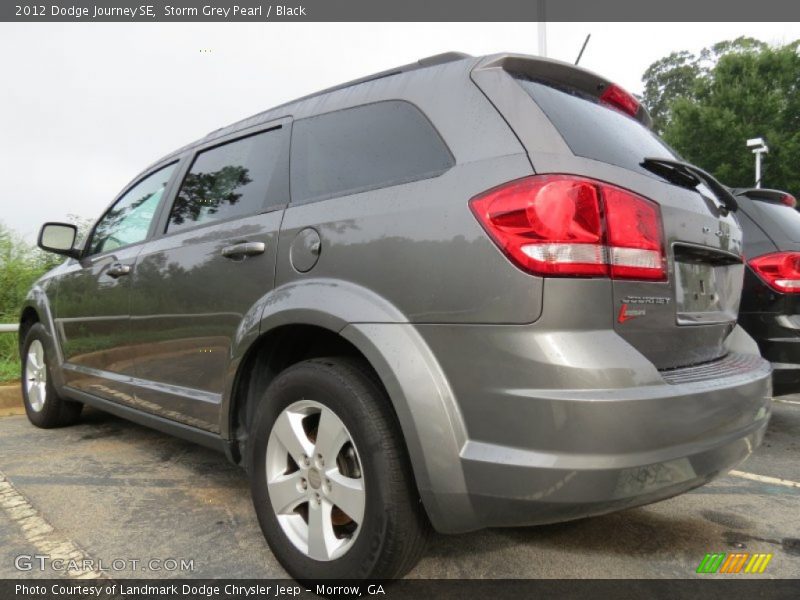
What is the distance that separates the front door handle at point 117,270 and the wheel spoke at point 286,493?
63.6 inches

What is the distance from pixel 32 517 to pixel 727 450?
2.74m

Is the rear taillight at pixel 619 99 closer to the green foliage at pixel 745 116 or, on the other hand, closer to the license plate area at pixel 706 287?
the license plate area at pixel 706 287

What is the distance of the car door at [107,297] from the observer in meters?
3.11

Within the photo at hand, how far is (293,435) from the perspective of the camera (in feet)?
6.40

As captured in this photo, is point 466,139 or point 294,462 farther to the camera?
point 294,462

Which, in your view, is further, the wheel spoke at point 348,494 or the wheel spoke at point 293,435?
the wheel spoke at point 293,435

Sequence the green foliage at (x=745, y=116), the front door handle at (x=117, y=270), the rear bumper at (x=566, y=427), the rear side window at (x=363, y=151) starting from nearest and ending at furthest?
the rear bumper at (x=566, y=427)
the rear side window at (x=363, y=151)
the front door handle at (x=117, y=270)
the green foliage at (x=745, y=116)

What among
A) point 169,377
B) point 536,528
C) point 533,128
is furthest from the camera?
point 169,377

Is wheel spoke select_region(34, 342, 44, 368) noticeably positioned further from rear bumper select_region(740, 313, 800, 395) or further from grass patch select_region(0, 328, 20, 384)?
rear bumper select_region(740, 313, 800, 395)

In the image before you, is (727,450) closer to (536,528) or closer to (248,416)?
(536,528)

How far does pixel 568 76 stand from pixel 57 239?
3318 mm

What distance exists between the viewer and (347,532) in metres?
1.95

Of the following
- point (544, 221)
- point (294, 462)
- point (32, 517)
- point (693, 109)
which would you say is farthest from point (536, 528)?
point (693, 109)

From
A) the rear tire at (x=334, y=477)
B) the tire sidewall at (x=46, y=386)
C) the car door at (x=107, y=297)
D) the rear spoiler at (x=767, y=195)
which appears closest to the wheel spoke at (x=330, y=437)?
the rear tire at (x=334, y=477)
